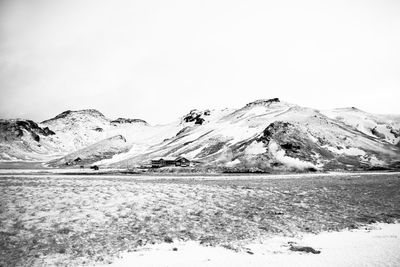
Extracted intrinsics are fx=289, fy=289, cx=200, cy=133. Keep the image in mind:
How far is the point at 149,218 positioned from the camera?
55.5ft

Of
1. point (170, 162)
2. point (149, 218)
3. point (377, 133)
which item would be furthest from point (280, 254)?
point (377, 133)

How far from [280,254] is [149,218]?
798 centimetres

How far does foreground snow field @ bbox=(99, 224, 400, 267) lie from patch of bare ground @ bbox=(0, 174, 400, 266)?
2.59 feet

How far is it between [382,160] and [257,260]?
3754 inches

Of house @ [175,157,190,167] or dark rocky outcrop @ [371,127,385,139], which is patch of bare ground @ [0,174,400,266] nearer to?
house @ [175,157,190,167]

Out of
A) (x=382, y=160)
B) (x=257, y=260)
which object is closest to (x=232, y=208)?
(x=257, y=260)

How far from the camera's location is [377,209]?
21.6 metres

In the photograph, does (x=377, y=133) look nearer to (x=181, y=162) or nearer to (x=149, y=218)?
(x=181, y=162)

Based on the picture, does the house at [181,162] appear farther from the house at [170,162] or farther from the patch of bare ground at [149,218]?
the patch of bare ground at [149,218]

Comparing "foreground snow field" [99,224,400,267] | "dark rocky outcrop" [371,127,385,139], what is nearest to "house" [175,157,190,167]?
"foreground snow field" [99,224,400,267]

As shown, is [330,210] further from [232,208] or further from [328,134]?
[328,134]

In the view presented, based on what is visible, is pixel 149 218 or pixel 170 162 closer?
pixel 149 218

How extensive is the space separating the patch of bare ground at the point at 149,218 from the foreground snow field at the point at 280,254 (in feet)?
2.59

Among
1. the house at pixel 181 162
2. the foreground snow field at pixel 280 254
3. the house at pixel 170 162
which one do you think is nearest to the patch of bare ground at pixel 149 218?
the foreground snow field at pixel 280 254
